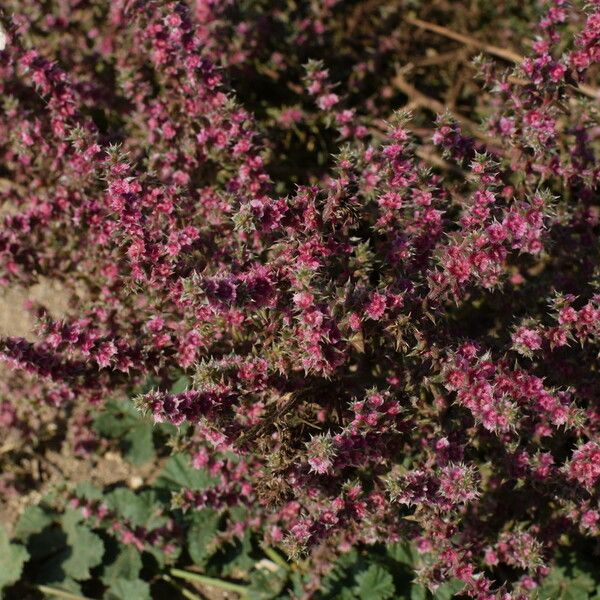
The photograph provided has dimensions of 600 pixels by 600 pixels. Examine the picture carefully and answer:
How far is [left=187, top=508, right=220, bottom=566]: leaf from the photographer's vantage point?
4406 mm

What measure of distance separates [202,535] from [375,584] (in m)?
1.00

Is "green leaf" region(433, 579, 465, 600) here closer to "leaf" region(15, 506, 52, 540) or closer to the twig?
"leaf" region(15, 506, 52, 540)

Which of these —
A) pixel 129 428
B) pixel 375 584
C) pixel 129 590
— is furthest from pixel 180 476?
pixel 375 584

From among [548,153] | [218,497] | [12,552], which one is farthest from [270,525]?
[548,153]

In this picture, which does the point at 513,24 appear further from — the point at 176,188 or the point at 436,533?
the point at 436,533

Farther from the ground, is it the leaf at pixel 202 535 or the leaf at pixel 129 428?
the leaf at pixel 129 428

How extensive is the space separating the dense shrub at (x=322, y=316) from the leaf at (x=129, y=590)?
24 cm

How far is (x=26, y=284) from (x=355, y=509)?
2.36m

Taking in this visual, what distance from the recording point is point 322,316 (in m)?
3.02

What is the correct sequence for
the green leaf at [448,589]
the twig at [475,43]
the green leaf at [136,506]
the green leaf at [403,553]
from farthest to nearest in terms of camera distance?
1. the twig at [475,43]
2. the green leaf at [136,506]
3. the green leaf at [403,553]
4. the green leaf at [448,589]

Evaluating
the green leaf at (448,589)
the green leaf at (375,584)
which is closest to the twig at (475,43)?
the green leaf at (448,589)

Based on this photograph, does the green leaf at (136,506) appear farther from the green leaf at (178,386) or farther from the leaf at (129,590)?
the green leaf at (178,386)

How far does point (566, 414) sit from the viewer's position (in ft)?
10.6

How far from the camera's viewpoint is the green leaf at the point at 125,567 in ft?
14.6
